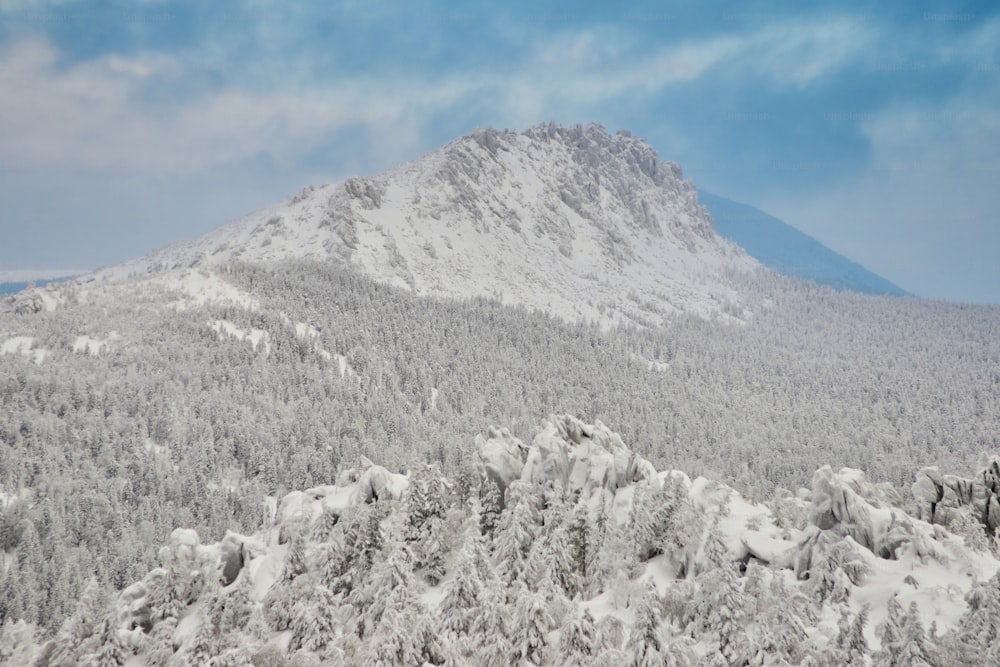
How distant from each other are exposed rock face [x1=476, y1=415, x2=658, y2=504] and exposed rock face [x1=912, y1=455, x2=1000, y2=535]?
19.6 m

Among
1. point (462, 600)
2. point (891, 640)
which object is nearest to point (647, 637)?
point (891, 640)

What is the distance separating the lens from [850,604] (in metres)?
29.2

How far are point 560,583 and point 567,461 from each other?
1392cm

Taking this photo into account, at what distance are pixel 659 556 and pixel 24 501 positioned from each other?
404 feet

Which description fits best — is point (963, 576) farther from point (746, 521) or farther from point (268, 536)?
point (268, 536)

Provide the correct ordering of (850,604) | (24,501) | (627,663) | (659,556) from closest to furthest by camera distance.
Result: (627,663) → (850,604) → (659,556) → (24,501)

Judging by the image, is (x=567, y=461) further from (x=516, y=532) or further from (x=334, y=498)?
(x=334, y=498)

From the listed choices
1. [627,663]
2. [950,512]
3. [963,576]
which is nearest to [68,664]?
[627,663]

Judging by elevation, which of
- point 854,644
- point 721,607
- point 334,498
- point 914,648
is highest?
point 914,648

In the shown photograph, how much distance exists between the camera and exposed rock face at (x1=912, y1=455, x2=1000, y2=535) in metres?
39.0

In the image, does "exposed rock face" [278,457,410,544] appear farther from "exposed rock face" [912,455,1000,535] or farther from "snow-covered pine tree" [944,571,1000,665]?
"exposed rock face" [912,455,1000,535]

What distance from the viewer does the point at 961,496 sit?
1609 inches

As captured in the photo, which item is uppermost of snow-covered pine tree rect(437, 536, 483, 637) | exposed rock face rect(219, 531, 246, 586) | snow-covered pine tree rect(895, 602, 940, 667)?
snow-covered pine tree rect(895, 602, 940, 667)

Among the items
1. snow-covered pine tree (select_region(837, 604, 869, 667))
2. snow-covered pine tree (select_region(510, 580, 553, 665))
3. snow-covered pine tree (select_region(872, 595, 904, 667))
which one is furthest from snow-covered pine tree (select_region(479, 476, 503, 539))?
snow-covered pine tree (select_region(872, 595, 904, 667))
